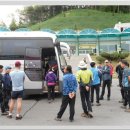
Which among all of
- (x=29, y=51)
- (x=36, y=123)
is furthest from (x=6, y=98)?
(x=29, y=51)

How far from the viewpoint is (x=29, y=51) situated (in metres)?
18.5

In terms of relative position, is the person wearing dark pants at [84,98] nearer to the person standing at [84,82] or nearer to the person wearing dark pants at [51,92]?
the person standing at [84,82]

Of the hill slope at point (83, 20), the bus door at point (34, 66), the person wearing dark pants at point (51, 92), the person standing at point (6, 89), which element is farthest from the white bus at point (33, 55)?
the hill slope at point (83, 20)

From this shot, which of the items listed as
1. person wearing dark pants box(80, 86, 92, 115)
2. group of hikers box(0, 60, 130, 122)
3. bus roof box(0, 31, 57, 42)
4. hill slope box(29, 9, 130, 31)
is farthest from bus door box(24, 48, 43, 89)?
hill slope box(29, 9, 130, 31)

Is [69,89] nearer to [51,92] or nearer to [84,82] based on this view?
[84,82]

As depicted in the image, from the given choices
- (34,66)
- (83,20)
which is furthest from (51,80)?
(83,20)

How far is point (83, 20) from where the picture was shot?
319 ft

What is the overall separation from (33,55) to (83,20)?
79.8 m

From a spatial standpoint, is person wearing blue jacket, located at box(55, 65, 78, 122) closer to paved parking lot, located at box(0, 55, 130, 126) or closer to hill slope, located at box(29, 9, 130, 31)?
paved parking lot, located at box(0, 55, 130, 126)

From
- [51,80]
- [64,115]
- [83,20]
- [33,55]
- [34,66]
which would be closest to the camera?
[64,115]

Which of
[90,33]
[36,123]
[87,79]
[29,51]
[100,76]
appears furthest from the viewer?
[90,33]

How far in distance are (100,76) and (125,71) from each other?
89.3 inches

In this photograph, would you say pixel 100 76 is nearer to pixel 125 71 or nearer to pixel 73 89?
pixel 125 71

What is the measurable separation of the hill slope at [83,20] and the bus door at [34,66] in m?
69.6
